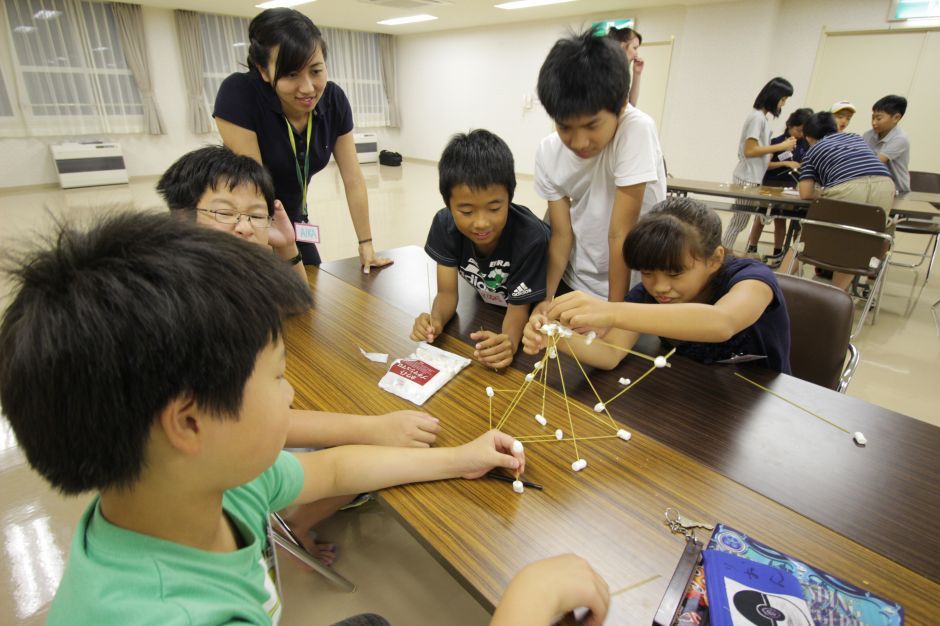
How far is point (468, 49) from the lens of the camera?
37.3 feet

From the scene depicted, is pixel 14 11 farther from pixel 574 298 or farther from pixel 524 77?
pixel 574 298

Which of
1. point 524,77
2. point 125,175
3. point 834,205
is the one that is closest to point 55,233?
point 834,205

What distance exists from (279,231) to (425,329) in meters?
0.89

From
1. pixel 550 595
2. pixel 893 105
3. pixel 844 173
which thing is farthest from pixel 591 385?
pixel 893 105

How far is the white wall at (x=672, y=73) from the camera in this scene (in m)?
6.93

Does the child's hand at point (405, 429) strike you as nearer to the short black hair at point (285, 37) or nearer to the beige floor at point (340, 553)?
the beige floor at point (340, 553)

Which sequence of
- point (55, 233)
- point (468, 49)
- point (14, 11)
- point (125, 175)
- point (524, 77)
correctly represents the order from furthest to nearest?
1. point (468, 49)
2. point (524, 77)
3. point (125, 175)
4. point (14, 11)
5. point (55, 233)

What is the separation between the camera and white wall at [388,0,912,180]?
6.86m

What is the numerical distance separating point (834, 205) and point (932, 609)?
3691 millimetres

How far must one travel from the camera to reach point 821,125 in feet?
14.3

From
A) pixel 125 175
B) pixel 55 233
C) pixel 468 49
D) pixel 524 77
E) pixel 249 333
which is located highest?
pixel 468 49

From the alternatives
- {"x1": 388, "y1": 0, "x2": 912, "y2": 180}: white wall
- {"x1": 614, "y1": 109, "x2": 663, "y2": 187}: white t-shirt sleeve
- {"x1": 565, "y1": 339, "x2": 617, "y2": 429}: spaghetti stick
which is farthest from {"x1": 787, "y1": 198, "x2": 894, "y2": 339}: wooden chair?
{"x1": 388, "y1": 0, "x2": 912, "y2": 180}: white wall

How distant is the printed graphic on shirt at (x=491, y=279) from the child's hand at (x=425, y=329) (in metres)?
0.33

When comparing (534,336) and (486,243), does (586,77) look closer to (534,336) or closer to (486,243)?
(486,243)
